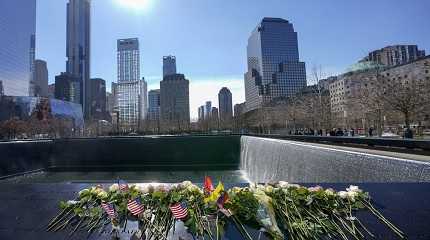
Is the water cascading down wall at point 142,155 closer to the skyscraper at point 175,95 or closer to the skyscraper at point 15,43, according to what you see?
the skyscraper at point 175,95

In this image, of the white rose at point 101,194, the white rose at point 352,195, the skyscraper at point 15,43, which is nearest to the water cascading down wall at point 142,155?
Result: the white rose at point 352,195

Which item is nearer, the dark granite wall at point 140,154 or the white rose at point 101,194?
the white rose at point 101,194

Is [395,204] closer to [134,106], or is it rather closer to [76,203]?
[76,203]

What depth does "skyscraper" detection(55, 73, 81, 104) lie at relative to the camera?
6142 inches

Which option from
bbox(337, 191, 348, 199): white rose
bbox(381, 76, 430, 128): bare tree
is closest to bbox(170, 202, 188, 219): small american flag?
bbox(337, 191, 348, 199): white rose

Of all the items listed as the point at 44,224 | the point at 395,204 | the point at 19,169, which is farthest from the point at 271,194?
the point at 19,169

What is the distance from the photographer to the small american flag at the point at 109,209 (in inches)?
106

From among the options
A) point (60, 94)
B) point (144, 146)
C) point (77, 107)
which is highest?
point (60, 94)

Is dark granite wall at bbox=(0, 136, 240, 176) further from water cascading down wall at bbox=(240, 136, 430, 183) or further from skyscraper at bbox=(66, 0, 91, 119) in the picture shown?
skyscraper at bbox=(66, 0, 91, 119)

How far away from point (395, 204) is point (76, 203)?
2659 millimetres

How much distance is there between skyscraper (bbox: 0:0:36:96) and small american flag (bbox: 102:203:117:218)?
4334 inches

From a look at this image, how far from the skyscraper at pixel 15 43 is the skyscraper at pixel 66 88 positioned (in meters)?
40.8

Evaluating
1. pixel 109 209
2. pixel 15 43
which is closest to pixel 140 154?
pixel 109 209

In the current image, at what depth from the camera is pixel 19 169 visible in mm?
23656
